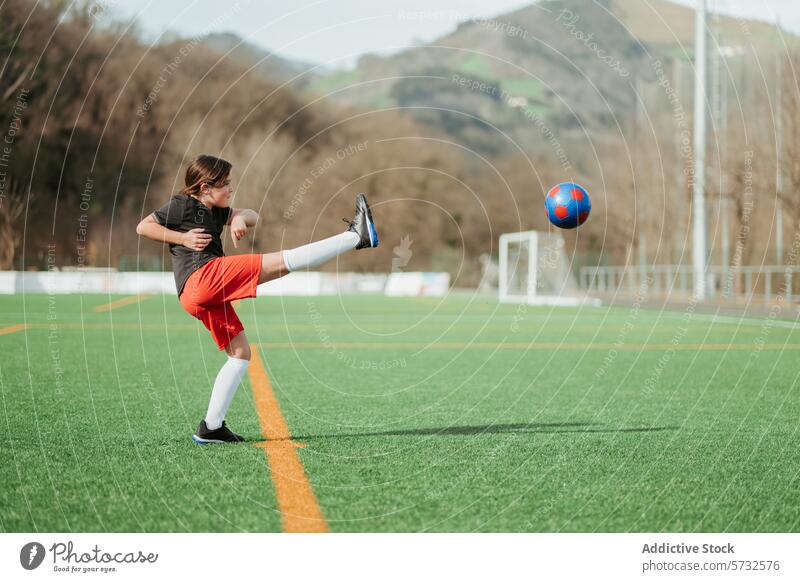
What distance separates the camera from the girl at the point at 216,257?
17.8ft

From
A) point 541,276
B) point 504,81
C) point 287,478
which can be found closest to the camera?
point 287,478

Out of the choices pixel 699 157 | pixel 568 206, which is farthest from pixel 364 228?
pixel 699 157

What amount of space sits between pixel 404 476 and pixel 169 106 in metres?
45.9

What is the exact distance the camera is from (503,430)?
6.45 meters

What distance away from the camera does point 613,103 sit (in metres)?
134

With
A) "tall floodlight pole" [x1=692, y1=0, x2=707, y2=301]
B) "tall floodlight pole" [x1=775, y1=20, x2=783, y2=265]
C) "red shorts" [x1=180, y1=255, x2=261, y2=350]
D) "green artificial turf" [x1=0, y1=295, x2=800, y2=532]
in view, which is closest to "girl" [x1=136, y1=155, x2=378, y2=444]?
"red shorts" [x1=180, y1=255, x2=261, y2=350]

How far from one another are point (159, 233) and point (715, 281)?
106ft

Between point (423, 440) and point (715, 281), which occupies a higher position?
point (715, 281)

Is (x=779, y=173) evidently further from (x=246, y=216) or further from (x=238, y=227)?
(x=238, y=227)

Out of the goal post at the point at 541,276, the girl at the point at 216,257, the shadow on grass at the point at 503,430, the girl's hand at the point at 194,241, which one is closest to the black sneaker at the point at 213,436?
the girl at the point at 216,257

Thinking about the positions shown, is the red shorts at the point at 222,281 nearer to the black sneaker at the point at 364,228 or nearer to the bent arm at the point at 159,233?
the bent arm at the point at 159,233

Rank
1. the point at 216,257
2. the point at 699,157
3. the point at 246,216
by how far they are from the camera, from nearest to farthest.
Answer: the point at 216,257 < the point at 246,216 < the point at 699,157

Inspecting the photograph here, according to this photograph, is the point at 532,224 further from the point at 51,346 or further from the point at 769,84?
the point at 51,346

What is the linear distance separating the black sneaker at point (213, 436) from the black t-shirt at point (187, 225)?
92 cm
